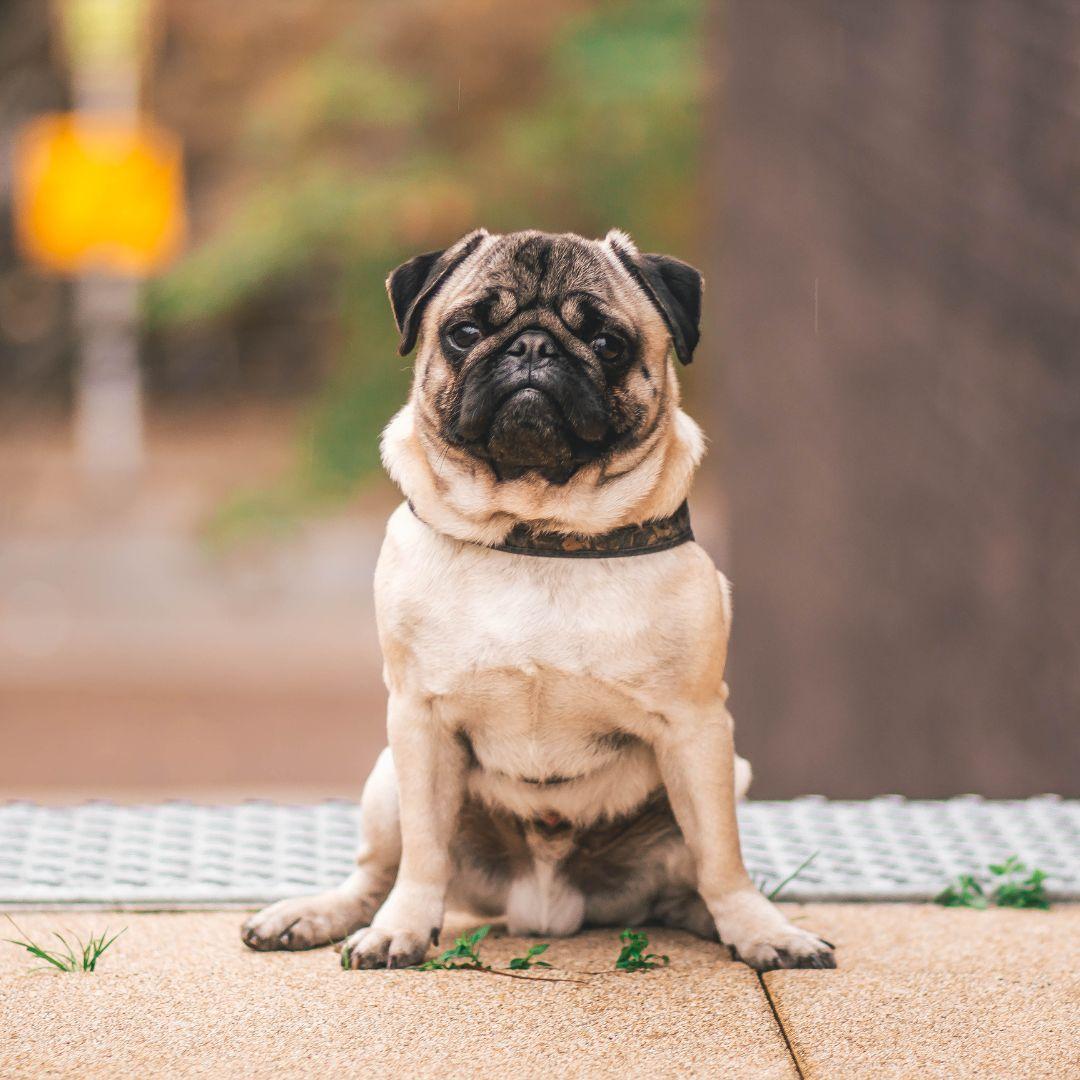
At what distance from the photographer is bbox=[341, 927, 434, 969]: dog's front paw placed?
254 cm

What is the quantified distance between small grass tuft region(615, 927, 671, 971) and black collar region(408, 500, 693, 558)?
26.3 inches

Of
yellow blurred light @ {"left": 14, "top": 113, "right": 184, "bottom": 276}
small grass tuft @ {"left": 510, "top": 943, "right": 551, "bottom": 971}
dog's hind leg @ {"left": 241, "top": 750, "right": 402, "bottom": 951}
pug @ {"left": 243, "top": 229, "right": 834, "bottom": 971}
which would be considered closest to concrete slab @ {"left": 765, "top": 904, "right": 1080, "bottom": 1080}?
pug @ {"left": 243, "top": 229, "right": 834, "bottom": 971}

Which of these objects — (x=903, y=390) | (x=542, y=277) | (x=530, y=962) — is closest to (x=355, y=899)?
(x=530, y=962)

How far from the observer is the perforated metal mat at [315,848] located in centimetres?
303

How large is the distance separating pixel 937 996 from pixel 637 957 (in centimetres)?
50

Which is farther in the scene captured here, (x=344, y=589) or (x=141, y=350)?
(x=141, y=350)

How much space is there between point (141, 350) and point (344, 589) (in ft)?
14.3

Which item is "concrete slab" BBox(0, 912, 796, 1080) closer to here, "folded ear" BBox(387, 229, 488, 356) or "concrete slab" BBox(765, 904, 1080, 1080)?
"concrete slab" BBox(765, 904, 1080, 1080)

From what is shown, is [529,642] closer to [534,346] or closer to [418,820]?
[418,820]

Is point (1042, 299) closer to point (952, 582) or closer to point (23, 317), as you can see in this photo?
point (952, 582)

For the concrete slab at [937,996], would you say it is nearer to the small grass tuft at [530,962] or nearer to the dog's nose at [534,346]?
the small grass tuft at [530,962]

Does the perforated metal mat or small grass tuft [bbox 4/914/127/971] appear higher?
small grass tuft [bbox 4/914/127/971]

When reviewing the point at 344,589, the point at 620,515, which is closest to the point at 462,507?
the point at 620,515

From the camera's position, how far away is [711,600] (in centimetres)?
259
